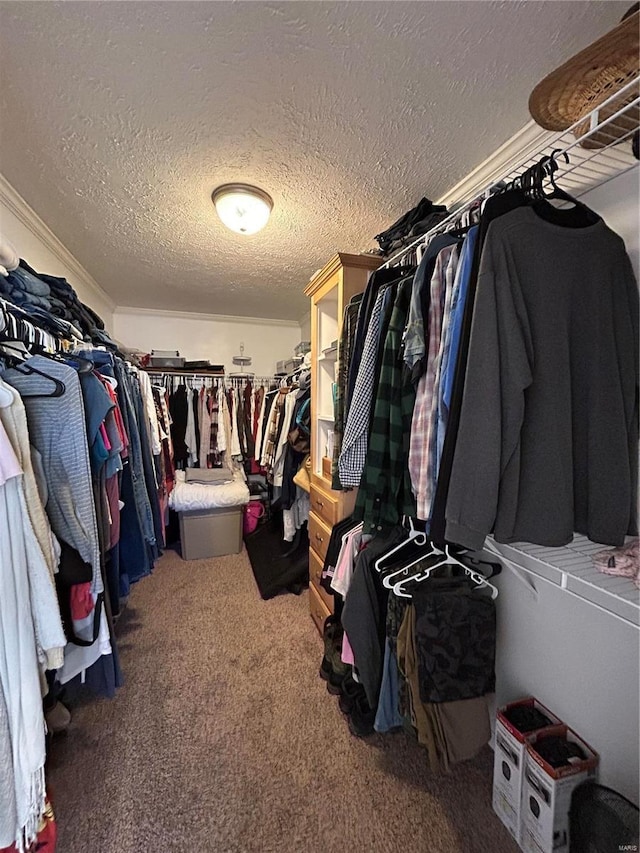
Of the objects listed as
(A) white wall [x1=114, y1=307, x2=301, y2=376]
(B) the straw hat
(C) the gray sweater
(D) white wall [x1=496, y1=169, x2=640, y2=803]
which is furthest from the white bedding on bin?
(B) the straw hat

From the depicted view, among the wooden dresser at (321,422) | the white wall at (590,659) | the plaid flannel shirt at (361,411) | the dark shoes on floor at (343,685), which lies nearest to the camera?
the white wall at (590,659)

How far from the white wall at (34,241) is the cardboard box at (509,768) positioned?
2.83 metres

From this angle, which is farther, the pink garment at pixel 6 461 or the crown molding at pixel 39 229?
the crown molding at pixel 39 229

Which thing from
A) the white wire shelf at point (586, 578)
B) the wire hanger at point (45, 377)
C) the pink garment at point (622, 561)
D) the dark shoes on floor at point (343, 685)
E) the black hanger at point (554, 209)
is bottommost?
the dark shoes on floor at point (343, 685)

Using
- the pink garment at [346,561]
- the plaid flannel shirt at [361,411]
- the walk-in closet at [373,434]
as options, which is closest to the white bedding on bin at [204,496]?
the walk-in closet at [373,434]

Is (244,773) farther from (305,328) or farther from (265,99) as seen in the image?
(305,328)

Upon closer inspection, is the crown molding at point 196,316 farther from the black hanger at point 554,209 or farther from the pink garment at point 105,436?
the black hanger at point 554,209

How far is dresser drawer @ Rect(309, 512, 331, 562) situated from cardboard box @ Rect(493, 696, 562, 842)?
962 mm

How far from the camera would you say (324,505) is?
1825 mm

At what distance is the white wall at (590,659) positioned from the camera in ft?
2.95

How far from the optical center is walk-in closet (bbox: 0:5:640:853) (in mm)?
733

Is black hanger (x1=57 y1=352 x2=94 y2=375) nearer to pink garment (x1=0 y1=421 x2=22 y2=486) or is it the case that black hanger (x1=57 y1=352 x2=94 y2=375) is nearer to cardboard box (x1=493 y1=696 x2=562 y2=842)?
pink garment (x1=0 y1=421 x2=22 y2=486)

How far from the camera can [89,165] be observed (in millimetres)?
1354

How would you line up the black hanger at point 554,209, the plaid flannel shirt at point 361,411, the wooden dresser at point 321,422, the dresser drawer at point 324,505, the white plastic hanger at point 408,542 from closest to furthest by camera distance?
1. the black hanger at point 554,209
2. the plaid flannel shirt at point 361,411
3. the white plastic hanger at point 408,542
4. the dresser drawer at point 324,505
5. the wooden dresser at point 321,422
